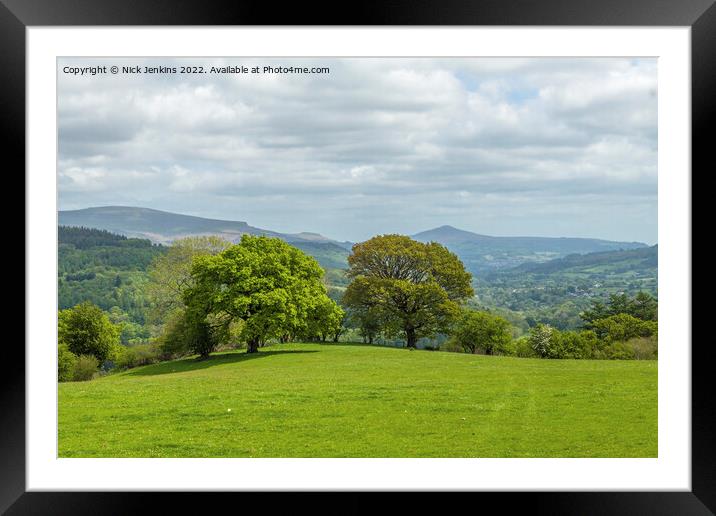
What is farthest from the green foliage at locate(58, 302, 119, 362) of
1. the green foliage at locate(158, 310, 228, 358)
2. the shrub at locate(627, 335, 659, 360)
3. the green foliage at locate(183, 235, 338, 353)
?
the shrub at locate(627, 335, 659, 360)

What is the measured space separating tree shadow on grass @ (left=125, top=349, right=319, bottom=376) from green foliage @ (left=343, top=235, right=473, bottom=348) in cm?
112

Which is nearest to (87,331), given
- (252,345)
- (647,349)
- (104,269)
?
(104,269)

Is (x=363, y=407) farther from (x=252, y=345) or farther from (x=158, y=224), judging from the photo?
(x=158, y=224)

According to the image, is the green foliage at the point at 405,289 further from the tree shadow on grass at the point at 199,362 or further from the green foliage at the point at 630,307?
the green foliage at the point at 630,307

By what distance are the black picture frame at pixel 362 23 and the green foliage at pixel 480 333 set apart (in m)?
4.74

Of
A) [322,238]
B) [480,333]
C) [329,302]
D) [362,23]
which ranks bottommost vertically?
[480,333]

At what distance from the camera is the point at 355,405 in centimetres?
657

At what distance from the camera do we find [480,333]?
349 inches

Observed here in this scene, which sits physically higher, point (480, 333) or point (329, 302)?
point (329, 302)

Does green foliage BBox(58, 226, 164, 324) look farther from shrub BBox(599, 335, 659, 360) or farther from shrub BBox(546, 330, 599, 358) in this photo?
shrub BBox(599, 335, 659, 360)

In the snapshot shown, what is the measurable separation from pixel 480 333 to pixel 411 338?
1.02 meters

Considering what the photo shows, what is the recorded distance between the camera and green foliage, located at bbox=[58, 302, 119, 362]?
7008 mm

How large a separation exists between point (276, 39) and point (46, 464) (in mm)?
3088

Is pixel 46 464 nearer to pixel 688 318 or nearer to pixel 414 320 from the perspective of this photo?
pixel 688 318
